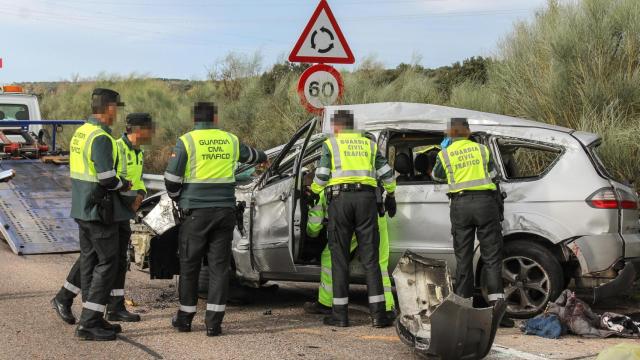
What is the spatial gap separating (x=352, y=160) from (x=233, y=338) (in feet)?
6.01

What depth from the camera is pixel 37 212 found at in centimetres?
1049

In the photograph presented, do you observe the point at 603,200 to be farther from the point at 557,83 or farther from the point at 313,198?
the point at 557,83

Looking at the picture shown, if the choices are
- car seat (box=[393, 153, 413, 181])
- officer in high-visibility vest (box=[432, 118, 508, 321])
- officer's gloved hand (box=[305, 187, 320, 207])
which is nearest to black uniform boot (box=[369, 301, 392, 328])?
officer in high-visibility vest (box=[432, 118, 508, 321])

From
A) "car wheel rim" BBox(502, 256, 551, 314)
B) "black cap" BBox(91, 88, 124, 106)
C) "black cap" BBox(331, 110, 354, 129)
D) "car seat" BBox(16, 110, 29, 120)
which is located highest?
"car seat" BBox(16, 110, 29, 120)

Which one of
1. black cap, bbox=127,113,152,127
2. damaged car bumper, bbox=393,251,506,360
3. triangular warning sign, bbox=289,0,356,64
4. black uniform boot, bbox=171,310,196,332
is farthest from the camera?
triangular warning sign, bbox=289,0,356,64

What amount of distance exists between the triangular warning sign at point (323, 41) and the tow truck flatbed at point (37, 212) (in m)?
4.08

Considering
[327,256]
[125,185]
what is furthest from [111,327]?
[327,256]

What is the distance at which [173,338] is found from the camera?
6.13 m

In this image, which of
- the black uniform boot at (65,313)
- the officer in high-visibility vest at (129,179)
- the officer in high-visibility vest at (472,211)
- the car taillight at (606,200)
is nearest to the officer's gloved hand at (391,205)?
the officer in high-visibility vest at (472,211)

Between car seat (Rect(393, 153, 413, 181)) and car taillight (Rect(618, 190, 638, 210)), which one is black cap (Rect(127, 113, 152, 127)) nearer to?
car seat (Rect(393, 153, 413, 181))

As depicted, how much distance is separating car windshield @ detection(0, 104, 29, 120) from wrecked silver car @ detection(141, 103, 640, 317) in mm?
9298

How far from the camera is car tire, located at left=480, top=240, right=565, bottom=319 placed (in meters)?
6.58

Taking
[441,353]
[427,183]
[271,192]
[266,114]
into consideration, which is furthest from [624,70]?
[266,114]

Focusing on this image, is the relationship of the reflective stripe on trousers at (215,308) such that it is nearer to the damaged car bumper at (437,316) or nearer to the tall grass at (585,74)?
the damaged car bumper at (437,316)
